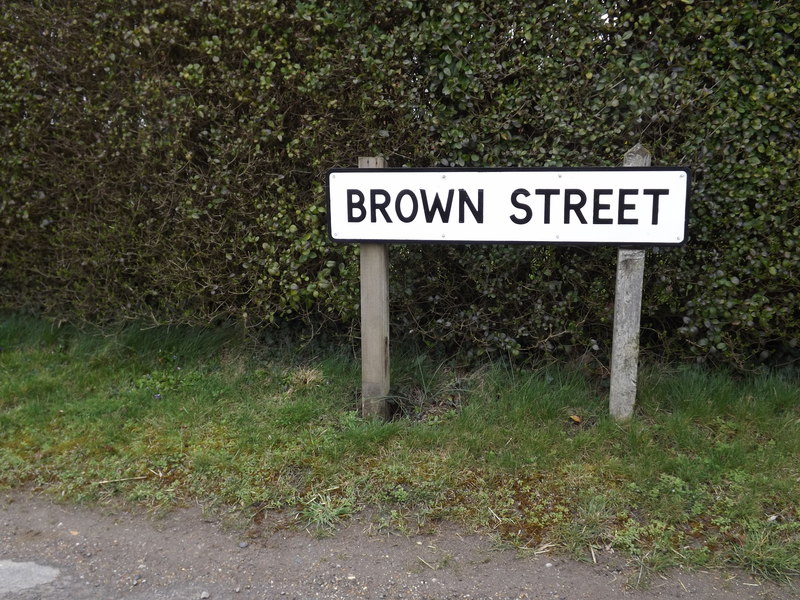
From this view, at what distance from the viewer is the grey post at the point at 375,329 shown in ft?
12.1

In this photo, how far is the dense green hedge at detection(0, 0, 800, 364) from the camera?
3621mm

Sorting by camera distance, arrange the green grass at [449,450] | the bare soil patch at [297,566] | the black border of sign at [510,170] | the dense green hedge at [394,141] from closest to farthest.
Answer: the bare soil patch at [297,566]
the green grass at [449,450]
the black border of sign at [510,170]
the dense green hedge at [394,141]

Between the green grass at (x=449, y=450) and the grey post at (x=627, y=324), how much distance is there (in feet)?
0.46

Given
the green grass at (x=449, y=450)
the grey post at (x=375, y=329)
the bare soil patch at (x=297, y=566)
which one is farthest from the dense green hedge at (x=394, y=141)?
the bare soil patch at (x=297, y=566)

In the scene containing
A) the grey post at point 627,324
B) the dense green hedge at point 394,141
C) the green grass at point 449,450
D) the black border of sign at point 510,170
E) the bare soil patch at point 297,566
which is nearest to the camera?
the bare soil patch at point 297,566

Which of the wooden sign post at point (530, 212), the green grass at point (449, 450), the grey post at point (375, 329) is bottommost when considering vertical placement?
the green grass at point (449, 450)

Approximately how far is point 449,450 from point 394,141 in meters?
1.80

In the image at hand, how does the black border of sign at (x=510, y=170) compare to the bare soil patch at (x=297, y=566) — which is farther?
→ the black border of sign at (x=510, y=170)

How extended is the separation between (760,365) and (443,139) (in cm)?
227

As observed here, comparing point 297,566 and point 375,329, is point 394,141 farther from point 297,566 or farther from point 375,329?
point 297,566

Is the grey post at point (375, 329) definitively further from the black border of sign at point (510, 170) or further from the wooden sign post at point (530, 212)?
the black border of sign at point (510, 170)

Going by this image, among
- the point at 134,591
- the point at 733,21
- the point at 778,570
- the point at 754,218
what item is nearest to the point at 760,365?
the point at 754,218

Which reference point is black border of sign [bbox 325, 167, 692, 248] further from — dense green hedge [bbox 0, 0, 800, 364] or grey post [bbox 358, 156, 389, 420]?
dense green hedge [bbox 0, 0, 800, 364]

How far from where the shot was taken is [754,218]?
368 cm
